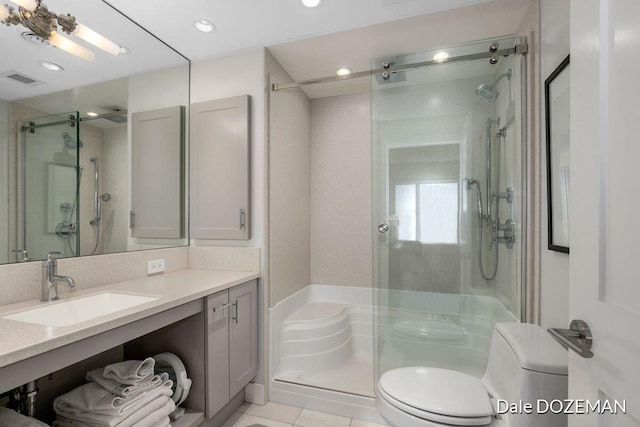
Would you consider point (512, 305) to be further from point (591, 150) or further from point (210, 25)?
point (210, 25)

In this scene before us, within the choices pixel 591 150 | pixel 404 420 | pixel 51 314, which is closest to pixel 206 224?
pixel 51 314

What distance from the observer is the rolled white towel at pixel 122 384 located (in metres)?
1.29

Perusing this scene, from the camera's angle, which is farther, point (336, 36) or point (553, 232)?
point (336, 36)

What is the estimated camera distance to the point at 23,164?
4.42 ft

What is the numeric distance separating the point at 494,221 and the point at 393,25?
1.40 meters

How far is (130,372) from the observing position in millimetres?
1324

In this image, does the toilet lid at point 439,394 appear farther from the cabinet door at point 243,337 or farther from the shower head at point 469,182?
the shower head at point 469,182

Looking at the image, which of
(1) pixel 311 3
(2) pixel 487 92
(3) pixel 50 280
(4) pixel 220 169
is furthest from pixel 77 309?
(2) pixel 487 92

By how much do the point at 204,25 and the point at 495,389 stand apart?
99.9 inches

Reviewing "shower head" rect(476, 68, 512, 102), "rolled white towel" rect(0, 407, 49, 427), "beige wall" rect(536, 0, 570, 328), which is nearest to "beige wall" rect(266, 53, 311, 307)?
"rolled white towel" rect(0, 407, 49, 427)

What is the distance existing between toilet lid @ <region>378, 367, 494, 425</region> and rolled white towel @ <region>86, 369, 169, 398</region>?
109 cm

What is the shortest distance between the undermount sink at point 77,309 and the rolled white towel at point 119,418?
391 mm

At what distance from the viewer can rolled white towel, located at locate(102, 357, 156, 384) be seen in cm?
131

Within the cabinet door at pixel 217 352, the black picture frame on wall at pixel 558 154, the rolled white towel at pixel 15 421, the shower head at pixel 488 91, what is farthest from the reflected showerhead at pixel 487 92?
the rolled white towel at pixel 15 421
